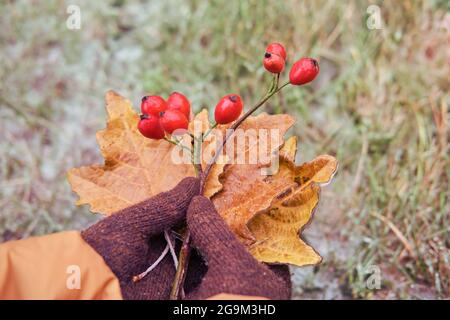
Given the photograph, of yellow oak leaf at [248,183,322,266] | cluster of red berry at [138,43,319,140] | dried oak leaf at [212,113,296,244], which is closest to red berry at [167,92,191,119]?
cluster of red berry at [138,43,319,140]

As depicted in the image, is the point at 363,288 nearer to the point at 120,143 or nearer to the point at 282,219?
the point at 282,219

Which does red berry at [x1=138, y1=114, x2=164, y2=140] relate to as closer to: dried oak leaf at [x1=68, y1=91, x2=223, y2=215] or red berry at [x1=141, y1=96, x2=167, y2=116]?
red berry at [x1=141, y1=96, x2=167, y2=116]

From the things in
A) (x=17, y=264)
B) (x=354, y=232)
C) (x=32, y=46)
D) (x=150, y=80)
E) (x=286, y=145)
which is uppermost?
(x=32, y=46)

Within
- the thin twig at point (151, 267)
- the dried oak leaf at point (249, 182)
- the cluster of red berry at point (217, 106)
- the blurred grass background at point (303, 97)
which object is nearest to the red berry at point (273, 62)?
the cluster of red berry at point (217, 106)

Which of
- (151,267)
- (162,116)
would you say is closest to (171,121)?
(162,116)

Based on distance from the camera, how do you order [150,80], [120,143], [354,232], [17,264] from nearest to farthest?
[17,264] < [120,143] < [354,232] < [150,80]

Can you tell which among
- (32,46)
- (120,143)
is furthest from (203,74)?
(120,143)
